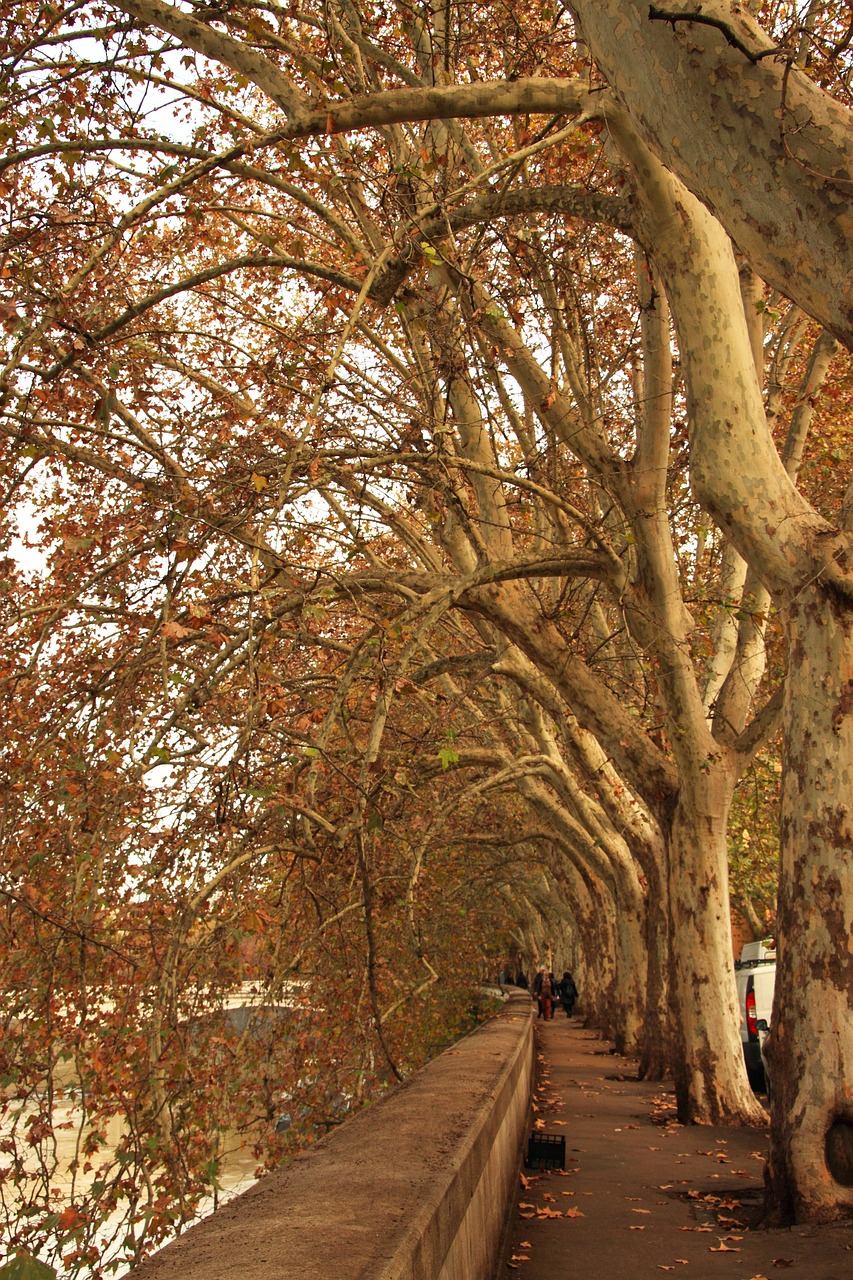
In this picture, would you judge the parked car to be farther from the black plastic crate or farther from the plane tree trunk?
the plane tree trunk

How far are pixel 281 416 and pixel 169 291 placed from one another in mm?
2453

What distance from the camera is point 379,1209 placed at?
280cm

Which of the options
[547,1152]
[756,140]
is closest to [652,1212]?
[547,1152]

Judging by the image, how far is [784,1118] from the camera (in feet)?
19.1

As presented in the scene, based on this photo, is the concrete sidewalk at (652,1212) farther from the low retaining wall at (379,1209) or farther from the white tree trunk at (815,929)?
the low retaining wall at (379,1209)

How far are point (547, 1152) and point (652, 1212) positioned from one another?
1385 mm

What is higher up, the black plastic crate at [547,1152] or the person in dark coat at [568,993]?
the person in dark coat at [568,993]

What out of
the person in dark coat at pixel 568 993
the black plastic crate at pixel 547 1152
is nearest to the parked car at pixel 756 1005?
the black plastic crate at pixel 547 1152

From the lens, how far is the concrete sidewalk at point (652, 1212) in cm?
512

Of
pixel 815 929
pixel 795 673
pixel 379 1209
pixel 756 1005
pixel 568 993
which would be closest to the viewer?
pixel 379 1209

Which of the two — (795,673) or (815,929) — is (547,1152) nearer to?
(815,929)

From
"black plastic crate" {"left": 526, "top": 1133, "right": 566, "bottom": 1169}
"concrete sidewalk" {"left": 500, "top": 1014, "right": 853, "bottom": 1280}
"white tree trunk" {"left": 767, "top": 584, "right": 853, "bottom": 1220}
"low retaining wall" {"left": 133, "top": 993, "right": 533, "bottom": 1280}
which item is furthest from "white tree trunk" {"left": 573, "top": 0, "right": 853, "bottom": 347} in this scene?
"black plastic crate" {"left": 526, "top": 1133, "right": 566, "bottom": 1169}

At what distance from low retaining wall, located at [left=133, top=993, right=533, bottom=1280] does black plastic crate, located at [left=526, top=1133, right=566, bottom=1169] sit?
2.56 meters

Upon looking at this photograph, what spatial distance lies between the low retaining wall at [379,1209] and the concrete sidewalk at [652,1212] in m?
0.60
